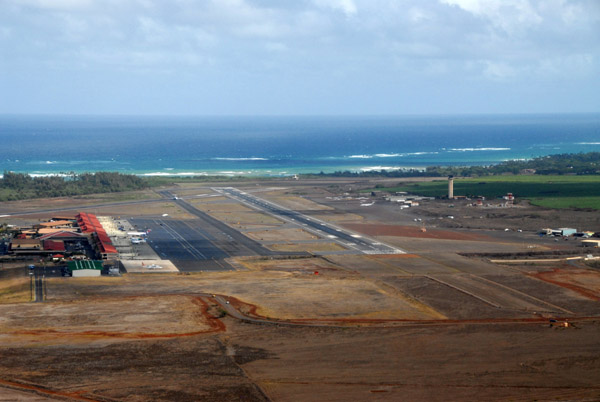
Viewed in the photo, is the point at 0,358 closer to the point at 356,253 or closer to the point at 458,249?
the point at 356,253

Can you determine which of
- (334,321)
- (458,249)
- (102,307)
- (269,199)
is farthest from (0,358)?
(269,199)

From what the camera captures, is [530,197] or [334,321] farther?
[530,197]

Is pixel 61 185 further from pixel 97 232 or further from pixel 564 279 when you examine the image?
pixel 564 279

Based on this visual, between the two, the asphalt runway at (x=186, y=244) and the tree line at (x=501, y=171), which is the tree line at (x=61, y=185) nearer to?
the asphalt runway at (x=186, y=244)

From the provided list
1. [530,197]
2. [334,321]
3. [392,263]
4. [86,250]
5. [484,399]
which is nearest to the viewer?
[484,399]

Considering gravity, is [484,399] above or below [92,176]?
below

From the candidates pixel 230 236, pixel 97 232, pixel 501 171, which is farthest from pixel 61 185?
pixel 501 171

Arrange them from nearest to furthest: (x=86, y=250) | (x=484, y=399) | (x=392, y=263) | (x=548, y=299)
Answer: (x=484, y=399)
(x=548, y=299)
(x=392, y=263)
(x=86, y=250)
